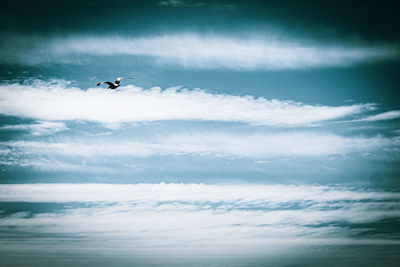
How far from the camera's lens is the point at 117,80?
47781 mm
